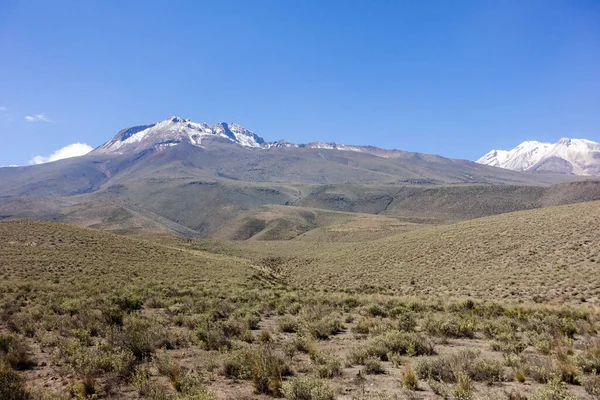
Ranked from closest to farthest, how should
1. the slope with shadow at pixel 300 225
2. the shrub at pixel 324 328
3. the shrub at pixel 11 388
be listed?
the shrub at pixel 11 388, the shrub at pixel 324 328, the slope with shadow at pixel 300 225

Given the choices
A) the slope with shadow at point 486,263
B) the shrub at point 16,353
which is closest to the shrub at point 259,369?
the shrub at point 16,353

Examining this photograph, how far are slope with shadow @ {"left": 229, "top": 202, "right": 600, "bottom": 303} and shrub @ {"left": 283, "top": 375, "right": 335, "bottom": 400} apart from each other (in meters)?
20.7

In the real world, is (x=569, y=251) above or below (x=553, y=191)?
below

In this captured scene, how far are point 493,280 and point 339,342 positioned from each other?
22441 mm

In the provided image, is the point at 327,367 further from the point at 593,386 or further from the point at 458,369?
the point at 593,386

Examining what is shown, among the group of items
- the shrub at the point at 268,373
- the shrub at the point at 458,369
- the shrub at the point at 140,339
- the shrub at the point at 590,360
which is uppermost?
the shrub at the point at 590,360

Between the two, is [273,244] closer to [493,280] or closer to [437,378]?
[493,280]

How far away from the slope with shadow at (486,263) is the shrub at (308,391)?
20.7 m

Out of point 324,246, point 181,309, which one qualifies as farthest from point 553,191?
point 181,309

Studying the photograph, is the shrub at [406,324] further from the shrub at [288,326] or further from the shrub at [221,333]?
the shrub at [221,333]

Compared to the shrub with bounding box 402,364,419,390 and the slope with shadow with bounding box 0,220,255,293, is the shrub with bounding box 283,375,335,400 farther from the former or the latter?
the slope with shadow with bounding box 0,220,255,293

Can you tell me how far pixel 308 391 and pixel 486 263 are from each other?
33.0 meters

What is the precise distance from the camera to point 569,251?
100 feet

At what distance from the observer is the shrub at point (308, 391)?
6.42 meters
